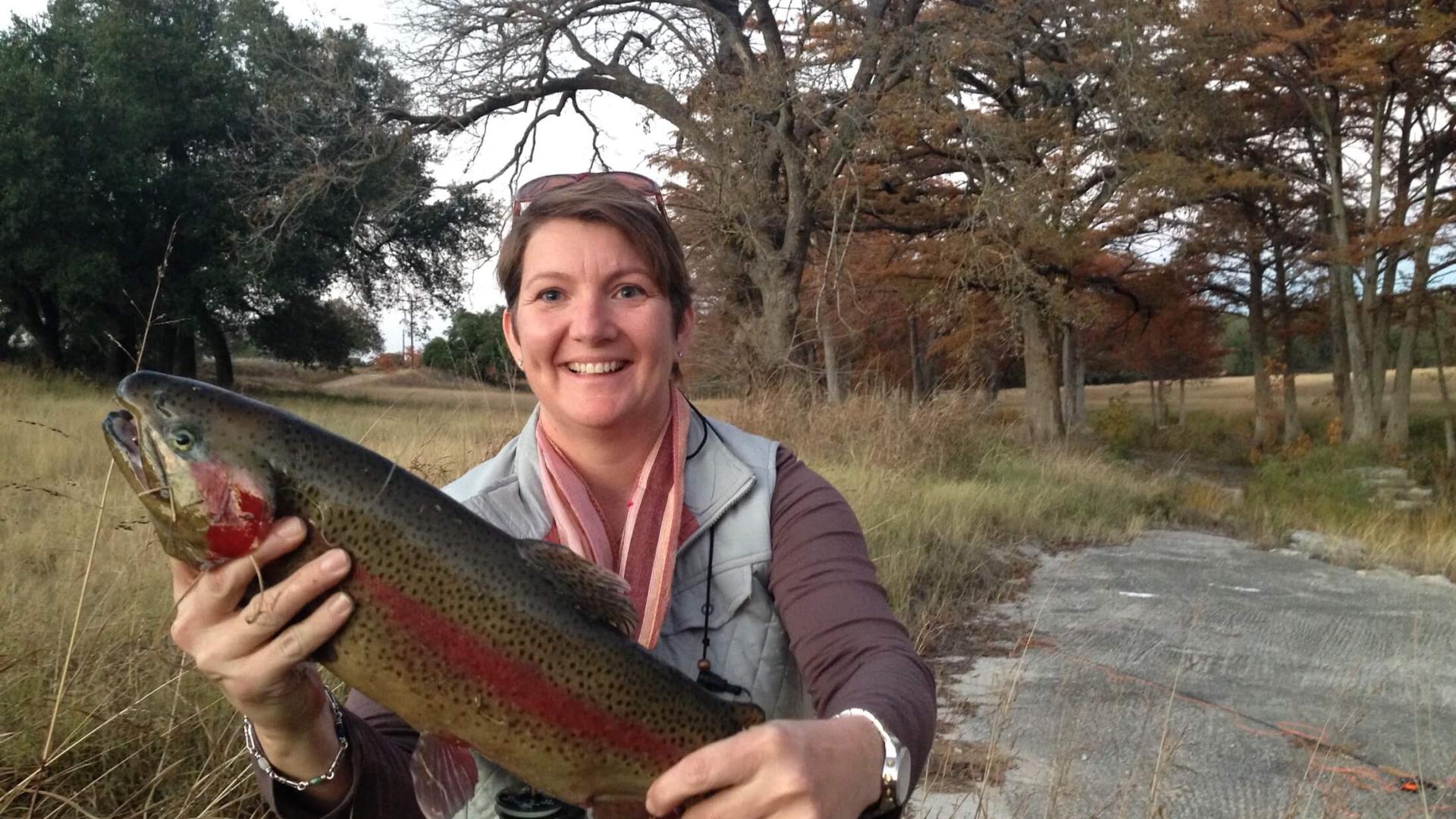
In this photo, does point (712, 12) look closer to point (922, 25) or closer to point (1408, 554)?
point (922, 25)

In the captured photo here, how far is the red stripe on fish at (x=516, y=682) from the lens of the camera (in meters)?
1.50

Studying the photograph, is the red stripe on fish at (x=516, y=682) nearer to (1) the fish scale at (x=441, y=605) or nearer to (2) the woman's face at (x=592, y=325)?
(1) the fish scale at (x=441, y=605)

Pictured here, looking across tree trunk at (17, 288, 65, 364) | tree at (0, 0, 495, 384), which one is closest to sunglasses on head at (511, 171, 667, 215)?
tree at (0, 0, 495, 384)

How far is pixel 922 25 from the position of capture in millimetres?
15922

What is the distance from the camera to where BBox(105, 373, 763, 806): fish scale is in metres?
1.45

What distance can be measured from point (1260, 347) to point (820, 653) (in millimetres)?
29088

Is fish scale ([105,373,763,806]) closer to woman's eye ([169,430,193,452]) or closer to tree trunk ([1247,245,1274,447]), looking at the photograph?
woman's eye ([169,430,193,452])

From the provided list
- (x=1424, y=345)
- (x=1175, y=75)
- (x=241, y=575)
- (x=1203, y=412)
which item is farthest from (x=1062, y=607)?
(x=1203, y=412)

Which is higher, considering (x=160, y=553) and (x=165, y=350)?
(x=165, y=350)

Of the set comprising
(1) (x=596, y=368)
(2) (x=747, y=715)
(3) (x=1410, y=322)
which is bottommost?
(2) (x=747, y=715)

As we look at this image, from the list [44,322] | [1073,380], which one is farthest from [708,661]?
[44,322]

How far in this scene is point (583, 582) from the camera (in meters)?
1.65

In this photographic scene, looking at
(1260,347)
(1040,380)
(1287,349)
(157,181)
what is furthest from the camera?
(1287,349)

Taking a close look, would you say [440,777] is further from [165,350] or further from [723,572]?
[165,350]
